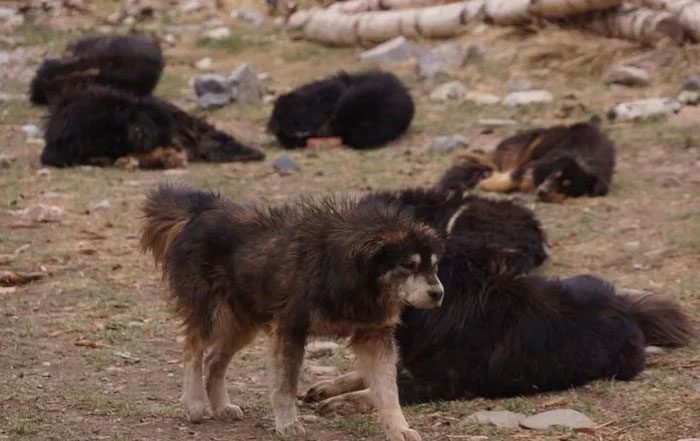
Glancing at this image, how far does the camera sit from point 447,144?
12227 mm

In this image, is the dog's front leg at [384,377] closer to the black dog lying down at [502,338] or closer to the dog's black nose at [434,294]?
the dog's black nose at [434,294]

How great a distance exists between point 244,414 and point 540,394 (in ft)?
4.07

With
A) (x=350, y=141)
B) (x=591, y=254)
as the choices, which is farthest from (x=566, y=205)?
(x=350, y=141)

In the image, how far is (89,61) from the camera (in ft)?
44.3

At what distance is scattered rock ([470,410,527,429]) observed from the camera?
5.37 metres

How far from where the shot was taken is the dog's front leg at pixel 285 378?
5016mm

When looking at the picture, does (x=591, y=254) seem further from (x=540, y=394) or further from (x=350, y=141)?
(x=350, y=141)

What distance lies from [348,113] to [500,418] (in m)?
7.48

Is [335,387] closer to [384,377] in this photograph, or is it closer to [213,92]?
[384,377]

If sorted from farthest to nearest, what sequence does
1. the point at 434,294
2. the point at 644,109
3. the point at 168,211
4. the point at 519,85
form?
the point at 519,85
the point at 644,109
the point at 168,211
the point at 434,294

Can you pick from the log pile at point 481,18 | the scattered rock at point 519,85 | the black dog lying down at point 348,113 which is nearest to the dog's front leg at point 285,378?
the black dog lying down at point 348,113

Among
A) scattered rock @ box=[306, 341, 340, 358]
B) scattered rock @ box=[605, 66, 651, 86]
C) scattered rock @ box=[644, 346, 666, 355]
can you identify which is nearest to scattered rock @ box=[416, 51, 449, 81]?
scattered rock @ box=[605, 66, 651, 86]

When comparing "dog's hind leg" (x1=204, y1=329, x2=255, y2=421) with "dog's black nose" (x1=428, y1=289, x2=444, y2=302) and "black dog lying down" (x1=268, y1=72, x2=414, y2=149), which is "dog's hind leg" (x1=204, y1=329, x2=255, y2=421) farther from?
"black dog lying down" (x1=268, y1=72, x2=414, y2=149)

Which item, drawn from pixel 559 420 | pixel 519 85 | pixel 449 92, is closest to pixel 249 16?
pixel 449 92
